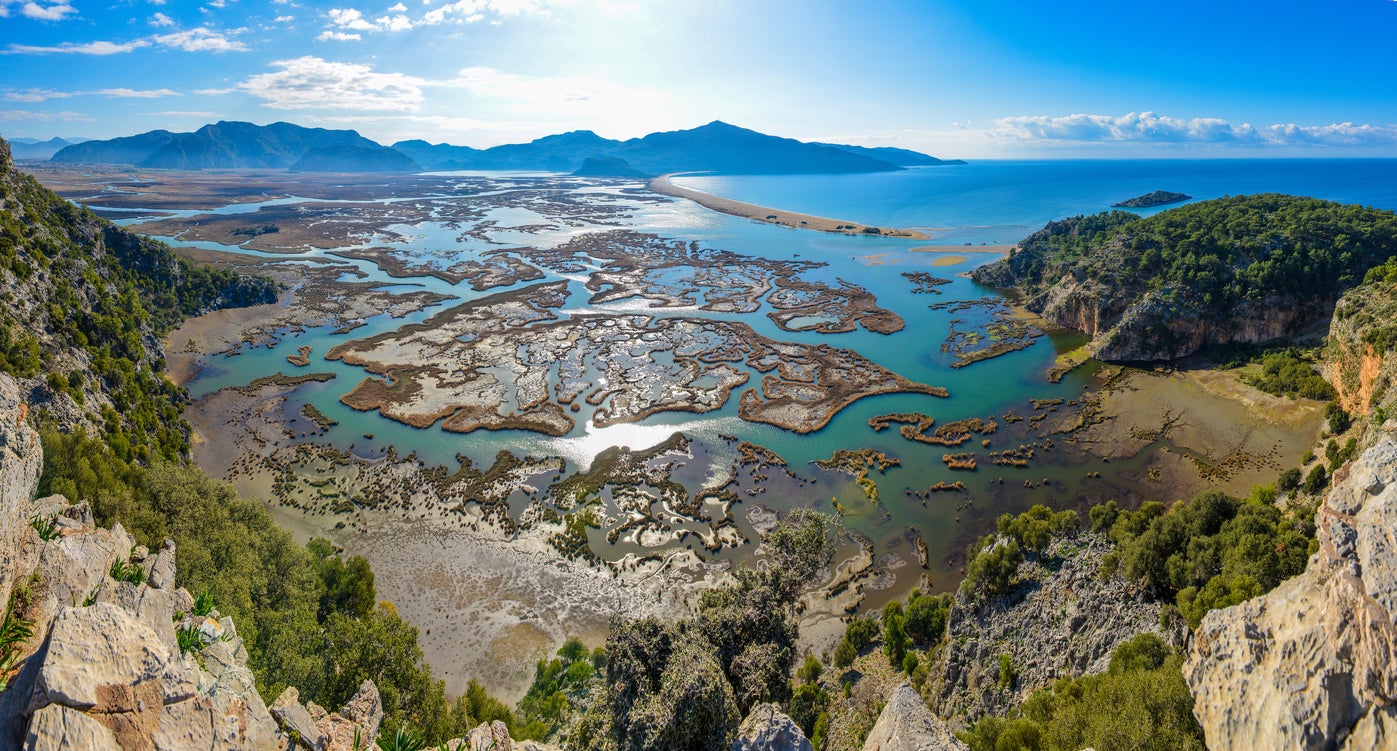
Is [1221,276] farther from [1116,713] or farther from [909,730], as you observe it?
[909,730]

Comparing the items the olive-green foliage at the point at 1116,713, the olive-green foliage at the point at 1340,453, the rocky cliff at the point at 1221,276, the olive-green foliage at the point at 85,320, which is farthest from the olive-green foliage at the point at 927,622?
the rocky cliff at the point at 1221,276

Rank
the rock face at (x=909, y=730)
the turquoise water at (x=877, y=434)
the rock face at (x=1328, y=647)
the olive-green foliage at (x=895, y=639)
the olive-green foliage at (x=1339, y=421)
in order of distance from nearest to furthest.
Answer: the rock face at (x=1328, y=647), the rock face at (x=909, y=730), the olive-green foliage at (x=895, y=639), the turquoise water at (x=877, y=434), the olive-green foliage at (x=1339, y=421)

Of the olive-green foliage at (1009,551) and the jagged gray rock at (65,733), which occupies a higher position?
the jagged gray rock at (65,733)

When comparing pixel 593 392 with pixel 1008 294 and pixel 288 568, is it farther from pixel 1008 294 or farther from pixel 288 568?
pixel 1008 294

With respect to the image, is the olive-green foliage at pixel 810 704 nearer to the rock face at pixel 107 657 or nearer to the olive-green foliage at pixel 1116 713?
the olive-green foliage at pixel 1116 713

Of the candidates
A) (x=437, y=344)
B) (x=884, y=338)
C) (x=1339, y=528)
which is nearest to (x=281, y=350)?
(x=437, y=344)

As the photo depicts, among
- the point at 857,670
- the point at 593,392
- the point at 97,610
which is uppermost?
the point at 97,610

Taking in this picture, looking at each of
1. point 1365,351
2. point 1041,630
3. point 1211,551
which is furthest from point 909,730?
point 1365,351
